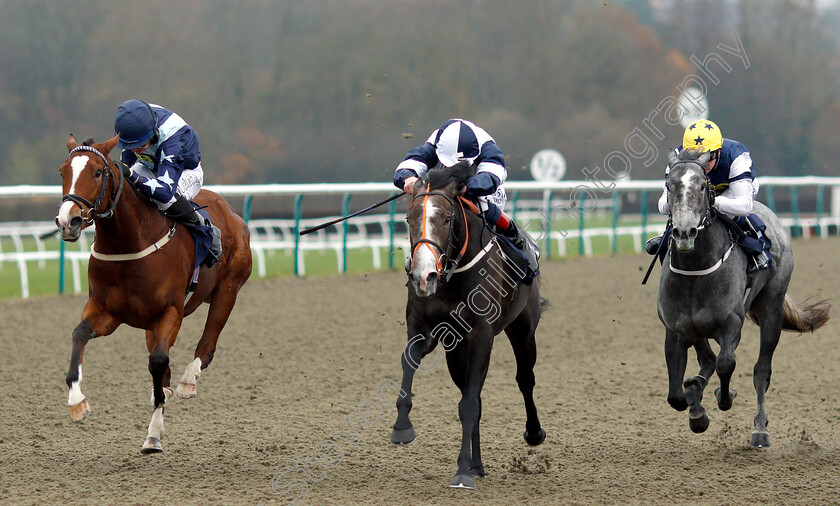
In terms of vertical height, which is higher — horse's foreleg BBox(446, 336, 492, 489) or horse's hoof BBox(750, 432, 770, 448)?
horse's foreleg BBox(446, 336, 492, 489)

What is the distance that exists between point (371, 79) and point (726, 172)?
15691 mm

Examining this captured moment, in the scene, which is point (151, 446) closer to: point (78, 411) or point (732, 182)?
point (78, 411)

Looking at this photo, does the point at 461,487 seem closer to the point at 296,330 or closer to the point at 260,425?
the point at 260,425

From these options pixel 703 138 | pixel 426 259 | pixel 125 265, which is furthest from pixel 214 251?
pixel 703 138

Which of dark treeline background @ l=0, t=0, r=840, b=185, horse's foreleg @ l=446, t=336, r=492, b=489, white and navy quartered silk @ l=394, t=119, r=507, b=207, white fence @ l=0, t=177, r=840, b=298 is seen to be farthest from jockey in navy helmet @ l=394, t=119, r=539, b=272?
dark treeline background @ l=0, t=0, r=840, b=185

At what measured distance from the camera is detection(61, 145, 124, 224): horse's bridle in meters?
4.34

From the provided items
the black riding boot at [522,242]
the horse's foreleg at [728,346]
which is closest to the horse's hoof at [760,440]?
the horse's foreleg at [728,346]

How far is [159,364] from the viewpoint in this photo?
482 cm

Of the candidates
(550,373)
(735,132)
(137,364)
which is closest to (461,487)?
(550,373)

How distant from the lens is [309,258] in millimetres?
16125

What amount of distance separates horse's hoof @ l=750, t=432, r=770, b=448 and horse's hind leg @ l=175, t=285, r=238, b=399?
2.87 m

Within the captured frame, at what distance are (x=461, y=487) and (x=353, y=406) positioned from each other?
214cm

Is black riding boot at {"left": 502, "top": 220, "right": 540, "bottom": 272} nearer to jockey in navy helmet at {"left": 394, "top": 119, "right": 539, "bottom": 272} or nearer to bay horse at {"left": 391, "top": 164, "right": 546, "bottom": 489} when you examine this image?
jockey in navy helmet at {"left": 394, "top": 119, "right": 539, "bottom": 272}

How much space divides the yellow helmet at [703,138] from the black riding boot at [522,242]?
90 cm
